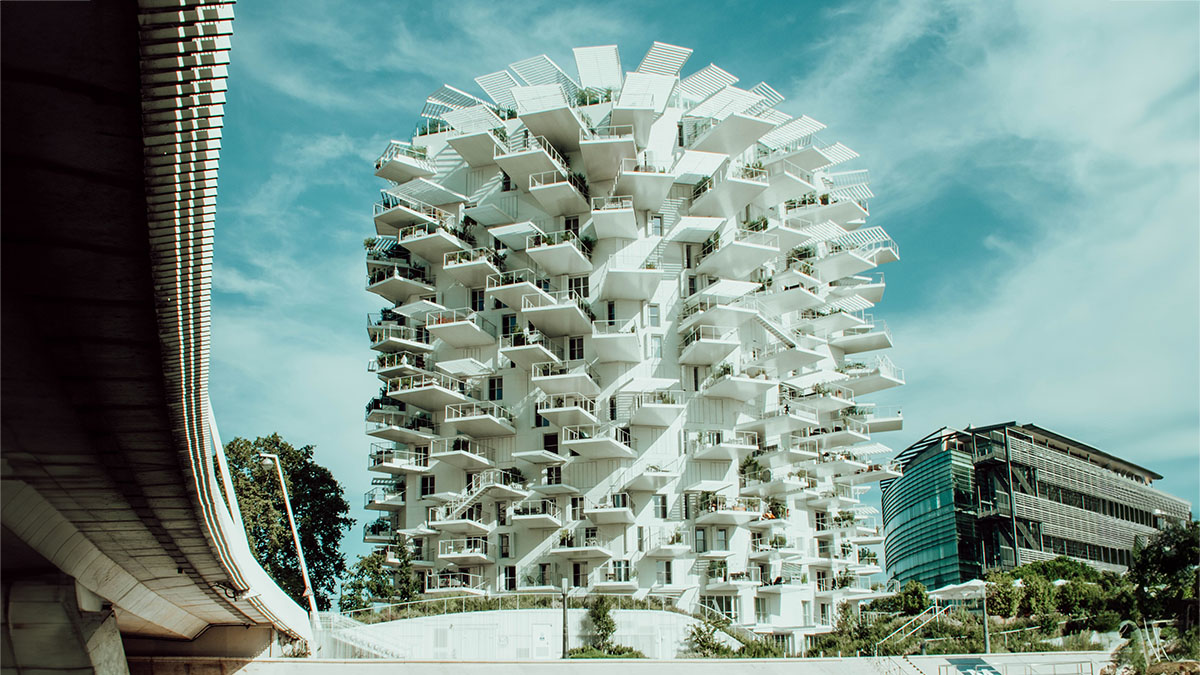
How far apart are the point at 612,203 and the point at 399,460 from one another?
18.7 meters

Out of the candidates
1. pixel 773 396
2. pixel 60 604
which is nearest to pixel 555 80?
pixel 773 396

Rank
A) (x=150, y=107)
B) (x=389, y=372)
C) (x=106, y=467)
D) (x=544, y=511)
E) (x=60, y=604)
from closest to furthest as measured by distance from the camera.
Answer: (x=150, y=107)
(x=106, y=467)
(x=60, y=604)
(x=544, y=511)
(x=389, y=372)

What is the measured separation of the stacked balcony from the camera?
55.2 meters

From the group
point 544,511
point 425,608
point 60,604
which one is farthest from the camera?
point 544,511

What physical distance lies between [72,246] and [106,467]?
264 inches

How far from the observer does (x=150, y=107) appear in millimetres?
8703

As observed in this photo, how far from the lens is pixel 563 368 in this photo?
180ft

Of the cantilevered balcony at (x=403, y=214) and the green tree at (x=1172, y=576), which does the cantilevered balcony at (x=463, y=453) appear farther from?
the green tree at (x=1172, y=576)

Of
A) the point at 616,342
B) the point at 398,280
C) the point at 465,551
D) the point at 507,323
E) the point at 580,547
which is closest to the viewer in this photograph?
the point at 580,547

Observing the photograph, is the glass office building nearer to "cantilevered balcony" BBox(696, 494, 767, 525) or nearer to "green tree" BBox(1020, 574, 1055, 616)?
"green tree" BBox(1020, 574, 1055, 616)

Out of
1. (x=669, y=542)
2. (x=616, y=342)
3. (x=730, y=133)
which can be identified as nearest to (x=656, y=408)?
(x=616, y=342)

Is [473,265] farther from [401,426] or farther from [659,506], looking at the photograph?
[659,506]

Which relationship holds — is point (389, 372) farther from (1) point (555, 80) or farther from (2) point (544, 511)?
(1) point (555, 80)

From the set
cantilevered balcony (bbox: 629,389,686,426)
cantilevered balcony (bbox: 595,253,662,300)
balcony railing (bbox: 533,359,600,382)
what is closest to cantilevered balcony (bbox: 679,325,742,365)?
cantilevered balcony (bbox: 629,389,686,426)
